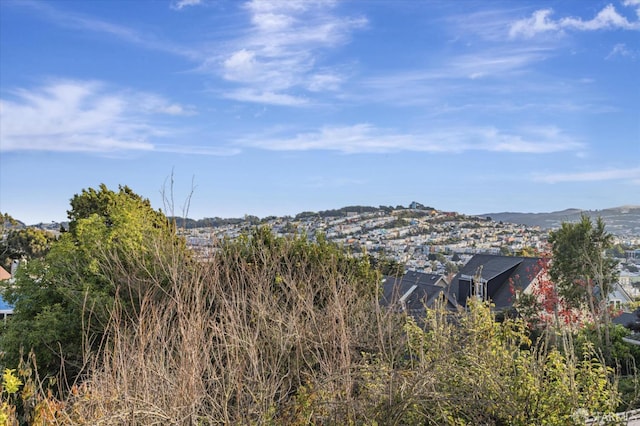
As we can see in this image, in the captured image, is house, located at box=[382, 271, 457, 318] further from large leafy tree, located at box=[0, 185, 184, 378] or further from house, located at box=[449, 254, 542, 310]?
large leafy tree, located at box=[0, 185, 184, 378]

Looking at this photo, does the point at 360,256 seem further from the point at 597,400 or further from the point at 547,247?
the point at 547,247

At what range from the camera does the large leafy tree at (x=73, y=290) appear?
9.97 m

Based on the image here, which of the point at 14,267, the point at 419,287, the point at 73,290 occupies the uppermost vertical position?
the point at 73,290

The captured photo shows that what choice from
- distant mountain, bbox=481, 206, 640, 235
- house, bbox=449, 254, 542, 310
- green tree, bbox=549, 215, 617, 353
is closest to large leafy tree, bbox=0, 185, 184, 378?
house, bbox=449, 254, 542, 310

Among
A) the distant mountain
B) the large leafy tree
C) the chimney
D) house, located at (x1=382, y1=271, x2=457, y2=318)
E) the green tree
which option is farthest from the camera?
the distant mountain

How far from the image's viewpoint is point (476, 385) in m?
3.91

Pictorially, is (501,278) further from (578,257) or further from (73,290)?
(73,290)

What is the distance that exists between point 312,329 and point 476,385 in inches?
110

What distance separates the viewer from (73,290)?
10938 mm

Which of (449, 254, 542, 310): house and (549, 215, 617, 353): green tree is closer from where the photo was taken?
(549, 215, 617, 353): green tree

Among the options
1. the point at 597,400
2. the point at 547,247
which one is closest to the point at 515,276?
the point at 547,247

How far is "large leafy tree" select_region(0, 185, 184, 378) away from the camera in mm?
9969

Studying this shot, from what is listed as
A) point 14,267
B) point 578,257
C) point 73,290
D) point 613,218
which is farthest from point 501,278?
point 14,267

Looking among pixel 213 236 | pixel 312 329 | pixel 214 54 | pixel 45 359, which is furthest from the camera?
pixel 45 359
